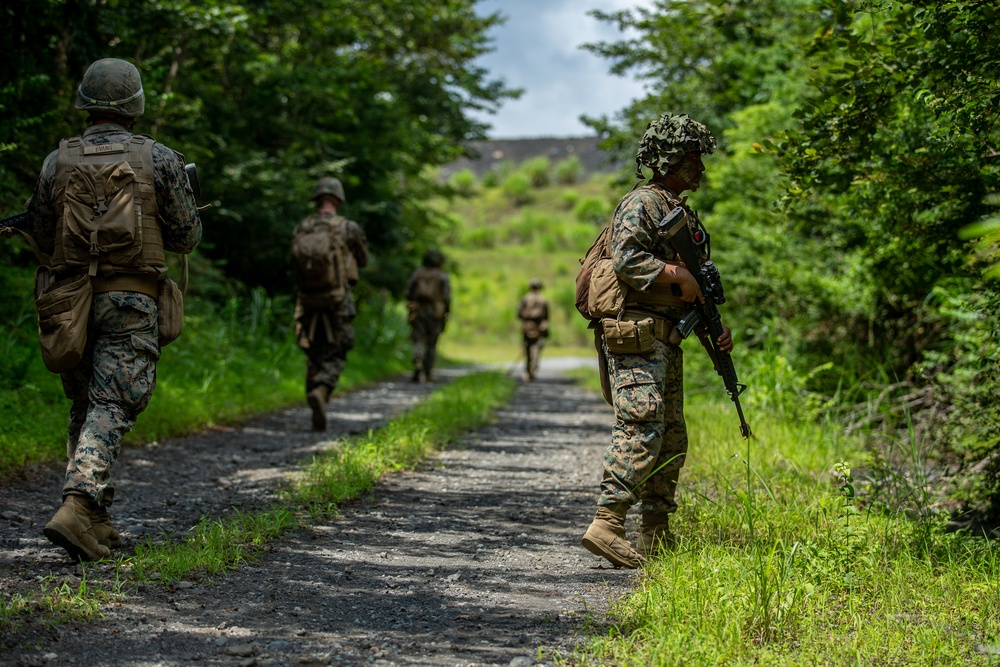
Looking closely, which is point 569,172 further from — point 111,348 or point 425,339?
point 111,348

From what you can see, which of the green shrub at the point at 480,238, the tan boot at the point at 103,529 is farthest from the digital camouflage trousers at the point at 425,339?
the green shrub at the point at 480,238

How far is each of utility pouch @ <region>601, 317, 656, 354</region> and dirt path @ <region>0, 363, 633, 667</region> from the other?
1.01 m

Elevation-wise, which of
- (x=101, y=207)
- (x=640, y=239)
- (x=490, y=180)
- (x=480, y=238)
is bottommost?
(x=640, y=239)

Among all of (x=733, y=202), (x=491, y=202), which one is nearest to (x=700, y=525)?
(x=733, y=202)

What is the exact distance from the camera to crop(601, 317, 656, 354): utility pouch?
4.29 meters

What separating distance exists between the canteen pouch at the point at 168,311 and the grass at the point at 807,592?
8.19ft

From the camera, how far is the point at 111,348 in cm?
439

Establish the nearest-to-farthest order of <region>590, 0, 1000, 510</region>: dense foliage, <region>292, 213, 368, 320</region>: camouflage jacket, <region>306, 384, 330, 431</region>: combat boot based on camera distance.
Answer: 1. <region>590, 0, 1000, 510</region>: dense foliage
2. <region>306, 384, 330, 431</region>: combat boot
3. <region>292, 213, 368, 320</region>: camouflage jacket

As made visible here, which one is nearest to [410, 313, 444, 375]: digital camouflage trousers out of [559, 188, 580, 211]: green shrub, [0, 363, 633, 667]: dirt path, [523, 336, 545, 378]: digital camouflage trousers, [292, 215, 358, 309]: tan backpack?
[523, 336, 545, 378]: digital camouflage trousers

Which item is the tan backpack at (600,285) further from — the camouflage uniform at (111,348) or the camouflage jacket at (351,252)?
the camouflage jacket at (351,252)

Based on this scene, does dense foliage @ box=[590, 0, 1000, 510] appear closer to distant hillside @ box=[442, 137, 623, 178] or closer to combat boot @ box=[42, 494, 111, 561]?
combat boot @ box=[42, 494, 111, 561]

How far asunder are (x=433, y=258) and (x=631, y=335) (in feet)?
38.6

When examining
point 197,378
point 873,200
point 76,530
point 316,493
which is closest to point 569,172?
point 197,378

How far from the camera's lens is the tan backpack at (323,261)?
8750mm
